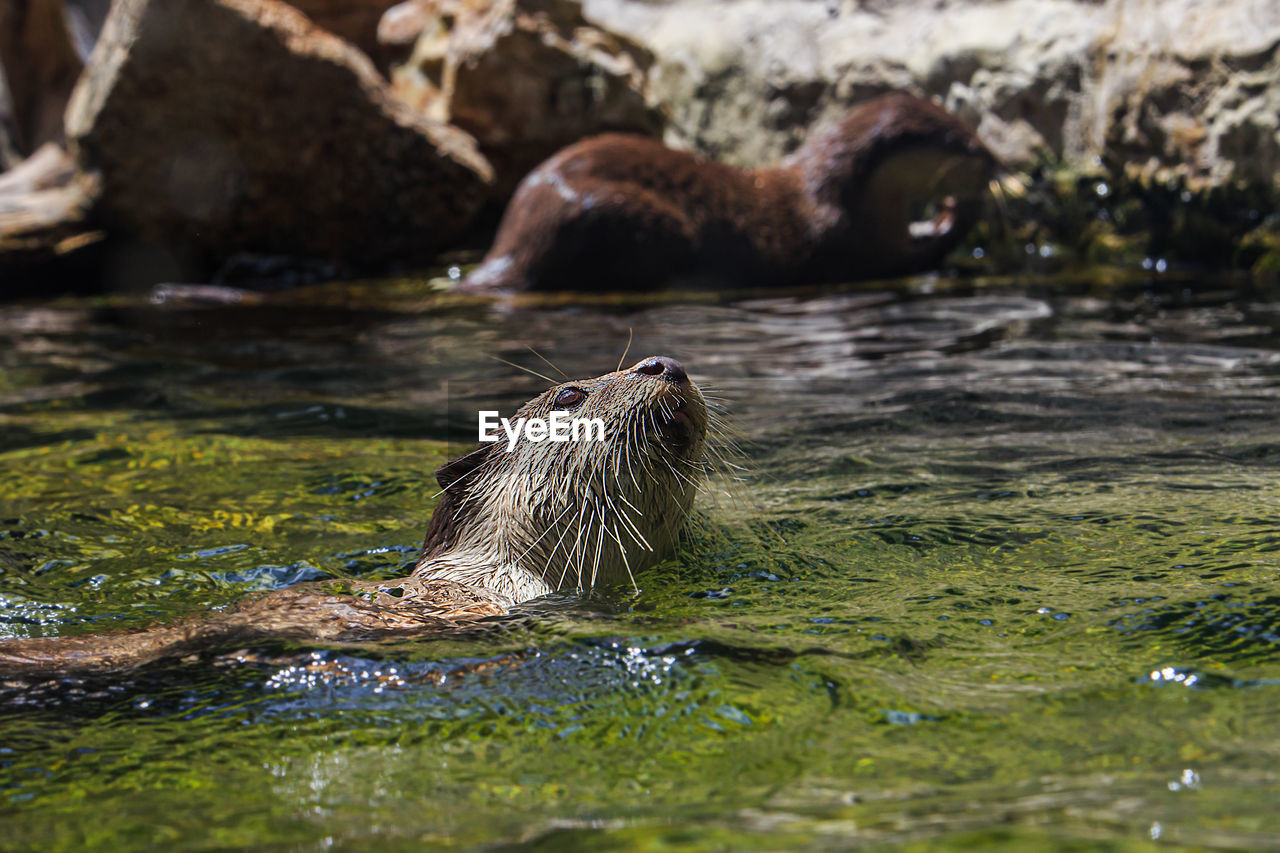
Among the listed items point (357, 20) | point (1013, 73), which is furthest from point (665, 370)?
point (357, 20)

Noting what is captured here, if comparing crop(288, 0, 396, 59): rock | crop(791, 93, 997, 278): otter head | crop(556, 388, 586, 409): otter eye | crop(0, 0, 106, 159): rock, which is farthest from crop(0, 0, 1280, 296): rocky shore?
crop(556, 388, 586, 409): otter eye

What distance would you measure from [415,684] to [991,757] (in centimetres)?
97

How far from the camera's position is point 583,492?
274cm

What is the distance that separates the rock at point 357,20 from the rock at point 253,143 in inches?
138

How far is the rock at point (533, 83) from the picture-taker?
988 centimetres

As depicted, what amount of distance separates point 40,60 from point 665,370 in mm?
15403

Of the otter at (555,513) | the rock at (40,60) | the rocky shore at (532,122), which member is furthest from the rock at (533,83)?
the otter at (555,513)

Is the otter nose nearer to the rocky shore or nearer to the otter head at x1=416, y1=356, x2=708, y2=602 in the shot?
the otter head at x1=416, y1=356, x2=708, y2=602

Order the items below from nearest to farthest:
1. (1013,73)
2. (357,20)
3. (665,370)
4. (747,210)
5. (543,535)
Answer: (665,370) → (543,535) → (747,210) → (1013,73) → (357,20)

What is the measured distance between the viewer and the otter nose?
2.65 m

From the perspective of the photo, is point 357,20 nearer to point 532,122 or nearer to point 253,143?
point 532,122

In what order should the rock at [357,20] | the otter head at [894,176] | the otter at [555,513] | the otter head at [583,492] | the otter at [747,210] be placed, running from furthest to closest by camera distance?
the rock at [357,20] < the otter head at [894,176] < the otter at [747,210] < the otter head at [583,492] < the otter at [555,513]

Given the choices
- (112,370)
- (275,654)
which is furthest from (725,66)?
(275,654)

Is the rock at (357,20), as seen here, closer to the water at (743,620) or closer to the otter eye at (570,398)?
the water at (743,620)
